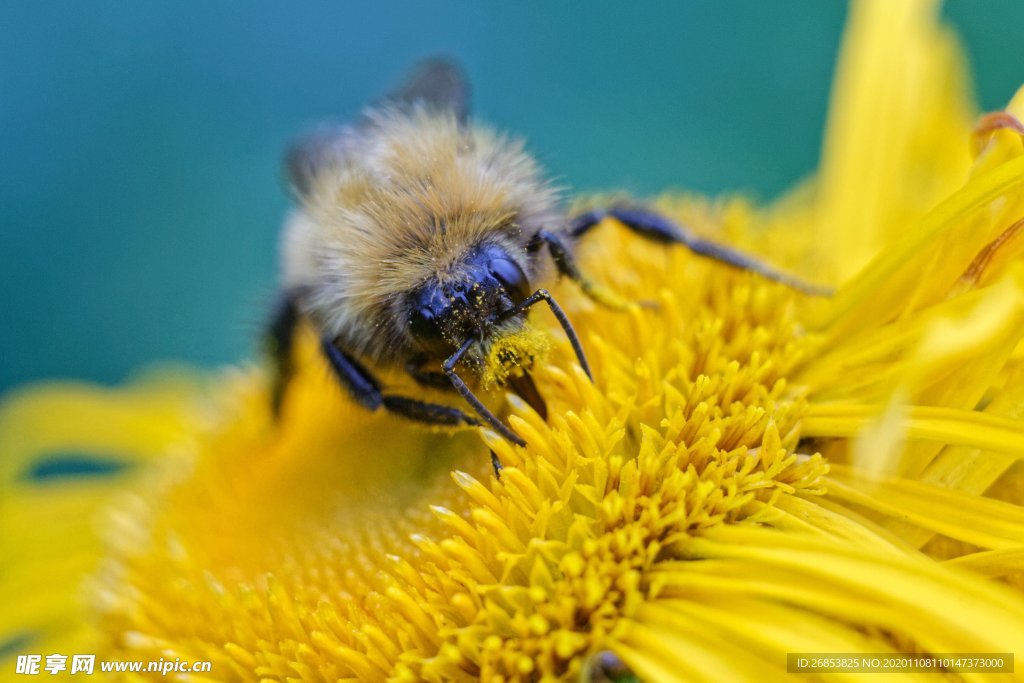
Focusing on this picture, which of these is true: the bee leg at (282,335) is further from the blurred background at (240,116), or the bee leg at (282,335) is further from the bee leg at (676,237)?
the blurred background at (240,116)

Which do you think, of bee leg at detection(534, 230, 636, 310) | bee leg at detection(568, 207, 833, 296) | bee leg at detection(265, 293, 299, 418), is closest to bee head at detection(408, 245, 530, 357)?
bee leg at detection(534, 230, 636, 310)

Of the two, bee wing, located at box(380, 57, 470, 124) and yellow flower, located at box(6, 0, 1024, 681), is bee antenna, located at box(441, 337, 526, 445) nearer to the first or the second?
yellow flower, located at box(6, 0, 1024, 681)

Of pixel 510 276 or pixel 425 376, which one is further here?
pixel 425 376

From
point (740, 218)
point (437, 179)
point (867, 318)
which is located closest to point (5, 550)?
point (437, 179)

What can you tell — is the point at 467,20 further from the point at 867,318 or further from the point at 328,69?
the point at 867,318

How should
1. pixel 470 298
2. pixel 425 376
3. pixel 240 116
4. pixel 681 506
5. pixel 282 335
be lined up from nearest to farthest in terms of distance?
pixel 681 506 < pixel 470 298 < pixel 425 376 < pixel 282 335 < pixel 240 116

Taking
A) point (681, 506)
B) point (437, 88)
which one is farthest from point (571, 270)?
point (437, 88)

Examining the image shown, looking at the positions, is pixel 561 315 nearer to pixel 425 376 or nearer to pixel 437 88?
pixel 425 376

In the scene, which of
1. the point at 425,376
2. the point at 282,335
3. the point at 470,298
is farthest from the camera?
the point at 282,335

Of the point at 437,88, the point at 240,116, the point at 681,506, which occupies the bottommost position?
the point at 681,506
